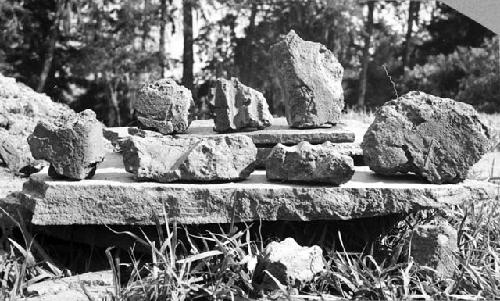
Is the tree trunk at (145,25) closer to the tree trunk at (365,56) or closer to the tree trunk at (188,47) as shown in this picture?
the tree trunk at (188,47)

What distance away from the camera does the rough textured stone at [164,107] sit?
5.88 meters

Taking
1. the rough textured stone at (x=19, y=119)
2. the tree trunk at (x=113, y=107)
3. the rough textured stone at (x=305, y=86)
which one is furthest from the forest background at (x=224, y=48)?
the rough textured stone at (x=305, y=86)

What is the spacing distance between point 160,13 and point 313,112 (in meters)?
12.6

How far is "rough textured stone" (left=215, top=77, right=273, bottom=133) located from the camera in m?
5.85

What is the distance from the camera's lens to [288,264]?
4285 millimetres

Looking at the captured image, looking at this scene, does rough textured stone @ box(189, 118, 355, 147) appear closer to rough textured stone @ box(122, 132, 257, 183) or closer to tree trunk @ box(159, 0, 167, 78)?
rough textured stone @ box(122, 132, 257, 183)

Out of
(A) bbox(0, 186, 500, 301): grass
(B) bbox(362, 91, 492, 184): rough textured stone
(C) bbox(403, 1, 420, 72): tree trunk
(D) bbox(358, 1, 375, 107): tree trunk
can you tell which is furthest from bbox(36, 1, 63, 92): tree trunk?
(B) bbox(362, 91, 492, 184): rough textured stone

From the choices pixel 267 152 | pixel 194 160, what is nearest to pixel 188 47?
pixel 267 152

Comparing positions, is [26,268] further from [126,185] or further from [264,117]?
[264,117]

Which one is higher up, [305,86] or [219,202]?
[305,86]

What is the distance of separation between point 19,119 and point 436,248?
Result: 5.94 m

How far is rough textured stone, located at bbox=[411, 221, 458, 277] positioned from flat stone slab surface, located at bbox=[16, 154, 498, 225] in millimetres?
179

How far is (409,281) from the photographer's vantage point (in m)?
4.47

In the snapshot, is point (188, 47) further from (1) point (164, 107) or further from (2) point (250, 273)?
(2) point (250, 273)
